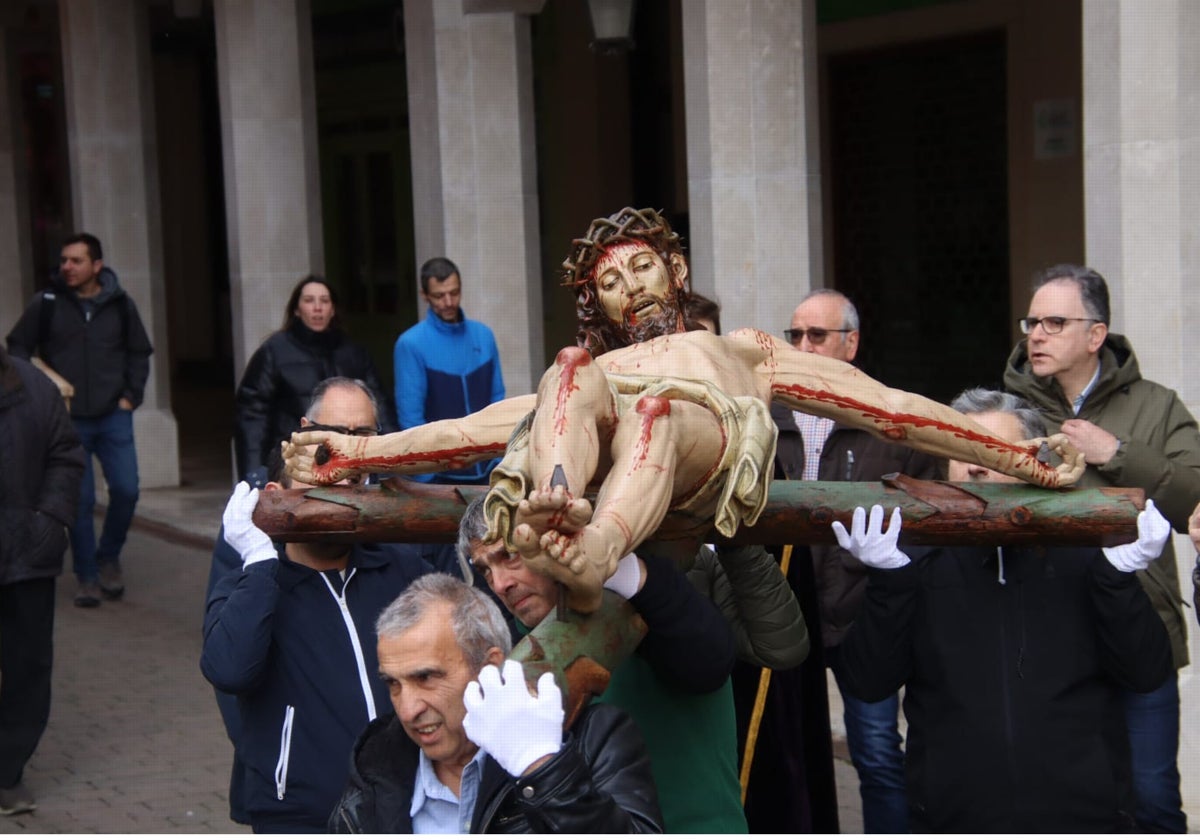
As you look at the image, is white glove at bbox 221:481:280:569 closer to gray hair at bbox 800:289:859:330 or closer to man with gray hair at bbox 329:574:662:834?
man with gray hair at bbox 329:574:662:834

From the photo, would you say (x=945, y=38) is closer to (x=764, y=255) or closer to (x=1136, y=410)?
(x=764, y=255)

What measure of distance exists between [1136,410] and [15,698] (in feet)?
14.2

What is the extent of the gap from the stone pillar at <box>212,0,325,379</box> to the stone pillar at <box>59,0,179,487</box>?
1984 millimetres

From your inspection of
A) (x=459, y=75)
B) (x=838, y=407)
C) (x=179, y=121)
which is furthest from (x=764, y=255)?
(x=179, y=121)

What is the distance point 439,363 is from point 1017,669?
4.73 m

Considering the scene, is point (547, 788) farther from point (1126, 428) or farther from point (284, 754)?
point (1126, 428)

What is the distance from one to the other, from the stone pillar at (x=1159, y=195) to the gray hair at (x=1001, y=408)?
7.06ft

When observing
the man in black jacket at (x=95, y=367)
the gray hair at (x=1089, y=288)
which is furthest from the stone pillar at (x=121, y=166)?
the gray hair at (x=1089, y=288)

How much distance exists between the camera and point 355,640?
164 inches

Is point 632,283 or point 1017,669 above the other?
point 632,283

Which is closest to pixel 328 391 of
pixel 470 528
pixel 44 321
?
pixel 470 528

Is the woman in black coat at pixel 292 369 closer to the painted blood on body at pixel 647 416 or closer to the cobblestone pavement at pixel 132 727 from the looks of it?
the cobblestone pavement at pixel 132 727

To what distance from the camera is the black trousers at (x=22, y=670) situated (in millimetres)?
6633

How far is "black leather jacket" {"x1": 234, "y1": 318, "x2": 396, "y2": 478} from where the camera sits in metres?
8.14
